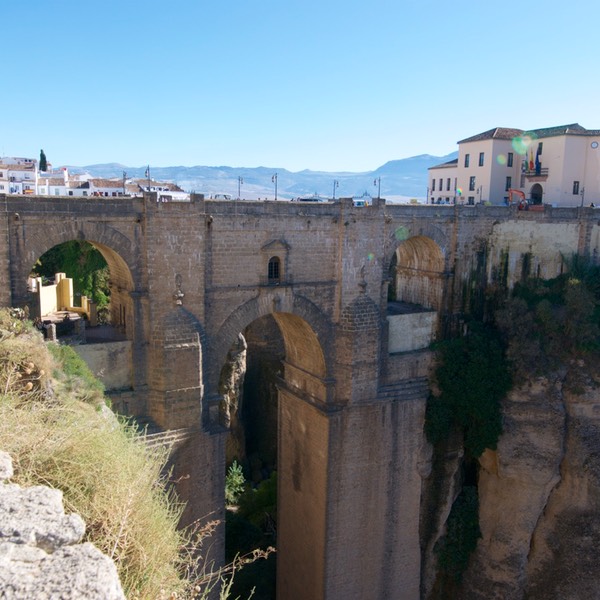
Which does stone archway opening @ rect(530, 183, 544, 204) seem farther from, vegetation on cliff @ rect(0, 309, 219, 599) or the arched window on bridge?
vegetation on cliff @ rect(0, 309, 219, 599)

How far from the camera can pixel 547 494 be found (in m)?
21.1

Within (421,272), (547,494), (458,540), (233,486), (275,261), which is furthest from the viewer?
(233,486)

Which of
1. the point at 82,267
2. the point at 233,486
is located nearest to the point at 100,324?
the point at 233,486

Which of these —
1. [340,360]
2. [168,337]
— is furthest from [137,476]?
[340,360]

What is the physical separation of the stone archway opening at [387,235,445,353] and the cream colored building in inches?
428

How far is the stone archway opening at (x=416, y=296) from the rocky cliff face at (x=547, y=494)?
12.4 feet

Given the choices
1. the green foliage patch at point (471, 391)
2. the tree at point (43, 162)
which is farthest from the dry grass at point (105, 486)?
the tree at point (43, 162)

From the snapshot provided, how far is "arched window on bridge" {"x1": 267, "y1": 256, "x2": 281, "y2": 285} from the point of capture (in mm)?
17672

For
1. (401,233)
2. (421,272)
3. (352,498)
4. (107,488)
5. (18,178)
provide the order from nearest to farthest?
(107,488), (401,233), (352,498), (421,272), (18,178)

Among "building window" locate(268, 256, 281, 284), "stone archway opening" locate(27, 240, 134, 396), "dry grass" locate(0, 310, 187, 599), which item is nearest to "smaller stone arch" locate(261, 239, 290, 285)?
"building window" locate(268, 256, 281, 284)

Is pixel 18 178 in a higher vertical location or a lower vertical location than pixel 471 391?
higher

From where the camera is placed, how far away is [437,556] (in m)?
21.5

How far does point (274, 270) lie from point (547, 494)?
12297mm

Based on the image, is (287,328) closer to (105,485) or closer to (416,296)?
(416,296)
